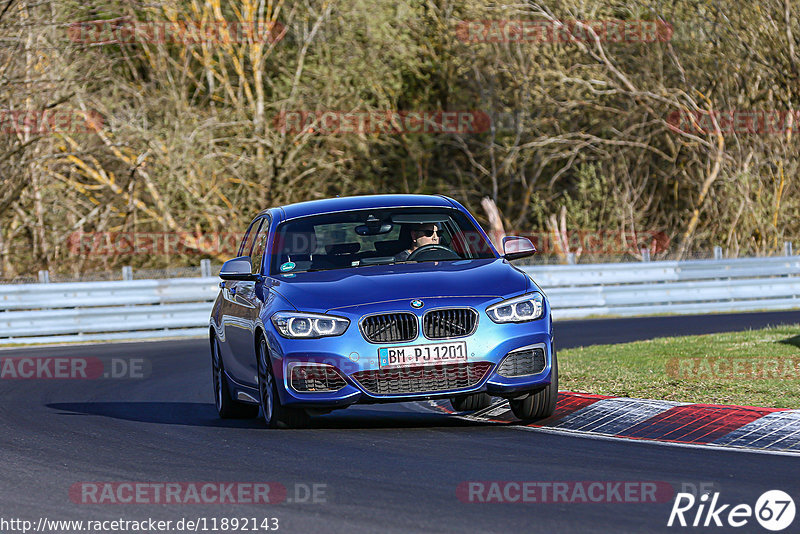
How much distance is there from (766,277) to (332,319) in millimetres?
19173

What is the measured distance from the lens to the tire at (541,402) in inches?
375

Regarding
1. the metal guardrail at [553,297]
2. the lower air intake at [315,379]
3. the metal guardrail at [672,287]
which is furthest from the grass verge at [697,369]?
the metal guardrail at [553,297]

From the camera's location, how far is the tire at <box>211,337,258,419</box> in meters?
11.1

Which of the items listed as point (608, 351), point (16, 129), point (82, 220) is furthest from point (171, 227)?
point (608, 351)

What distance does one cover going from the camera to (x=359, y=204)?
10852 mm

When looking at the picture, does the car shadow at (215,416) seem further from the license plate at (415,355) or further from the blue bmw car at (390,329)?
the license plate at (415,355)

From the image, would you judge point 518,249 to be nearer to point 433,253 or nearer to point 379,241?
point 433,253

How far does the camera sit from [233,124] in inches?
1235

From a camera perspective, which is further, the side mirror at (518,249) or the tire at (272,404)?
the side mirror at (518,249)

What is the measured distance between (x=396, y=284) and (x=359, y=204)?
1.71 m

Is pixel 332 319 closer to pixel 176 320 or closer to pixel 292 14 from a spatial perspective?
pixel 176 320

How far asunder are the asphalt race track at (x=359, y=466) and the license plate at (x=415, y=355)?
1.68 ft

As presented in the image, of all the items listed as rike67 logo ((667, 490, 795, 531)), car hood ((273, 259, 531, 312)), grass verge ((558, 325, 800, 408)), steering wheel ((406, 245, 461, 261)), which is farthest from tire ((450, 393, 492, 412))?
rike67 logo ((667, 490, 795, 531))

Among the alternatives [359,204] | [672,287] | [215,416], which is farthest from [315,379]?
[672,287]
